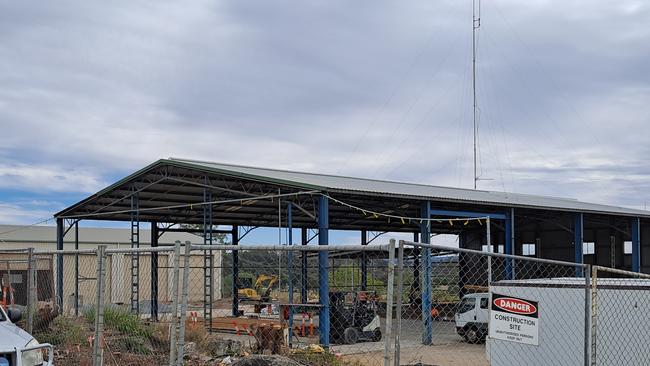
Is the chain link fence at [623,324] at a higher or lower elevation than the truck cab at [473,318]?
higher

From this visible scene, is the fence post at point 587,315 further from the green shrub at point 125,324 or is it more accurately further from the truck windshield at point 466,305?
the truck windshield at point 466,305

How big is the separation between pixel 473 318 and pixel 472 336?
1300 mm

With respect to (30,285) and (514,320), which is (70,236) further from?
(514,320)

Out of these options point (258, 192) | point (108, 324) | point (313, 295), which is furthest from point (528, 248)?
point (108, 324)

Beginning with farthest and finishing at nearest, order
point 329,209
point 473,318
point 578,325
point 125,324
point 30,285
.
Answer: point 329,209 < point 473,318 < point 125,324 < point 30,285 < point 578,325

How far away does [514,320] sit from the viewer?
7469 mm

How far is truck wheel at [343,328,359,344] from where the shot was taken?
23.4 m

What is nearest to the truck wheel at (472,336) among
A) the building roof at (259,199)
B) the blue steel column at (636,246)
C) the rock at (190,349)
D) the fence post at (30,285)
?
the building roof at (259,199)

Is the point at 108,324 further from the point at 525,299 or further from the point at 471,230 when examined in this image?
the point at 471,230

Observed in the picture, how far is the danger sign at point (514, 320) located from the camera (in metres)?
7.41

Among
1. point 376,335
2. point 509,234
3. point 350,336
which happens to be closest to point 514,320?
point 350,336

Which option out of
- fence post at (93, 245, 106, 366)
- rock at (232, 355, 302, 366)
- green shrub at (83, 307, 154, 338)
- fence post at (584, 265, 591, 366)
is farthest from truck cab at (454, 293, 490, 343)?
fence post at (93, 245, 106, 366)

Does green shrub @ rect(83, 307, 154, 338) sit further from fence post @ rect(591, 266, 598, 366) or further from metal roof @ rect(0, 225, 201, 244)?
metal roof @ rect(0, 225, 201, 244)

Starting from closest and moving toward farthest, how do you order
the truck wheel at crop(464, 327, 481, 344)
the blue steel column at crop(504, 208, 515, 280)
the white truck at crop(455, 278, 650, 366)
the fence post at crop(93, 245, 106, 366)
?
the white truck at crop(455, 278, 650, 366) → the fence post at crop(93, 245, 106, 366) → the truck wheel at crop(464, 327, 481, 344) → the blue steel column at crop(504, 208, 515, 280)
